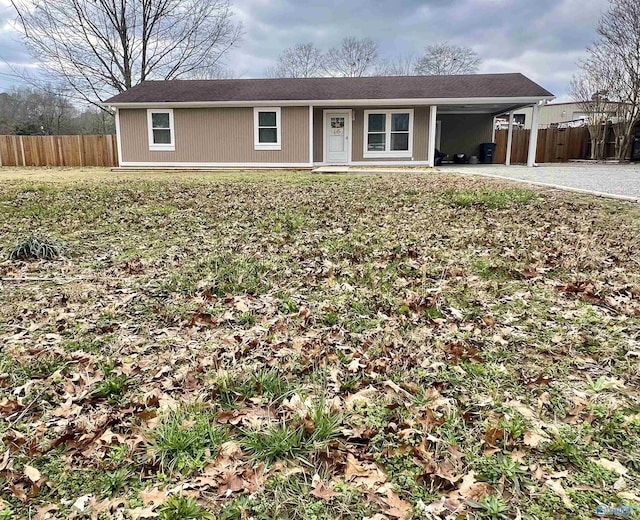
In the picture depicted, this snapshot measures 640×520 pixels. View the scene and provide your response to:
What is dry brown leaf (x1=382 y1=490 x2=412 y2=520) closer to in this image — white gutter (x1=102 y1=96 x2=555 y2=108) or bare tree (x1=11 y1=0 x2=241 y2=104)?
white gutter (x1=102 y1=96 x2=555 y2=108)

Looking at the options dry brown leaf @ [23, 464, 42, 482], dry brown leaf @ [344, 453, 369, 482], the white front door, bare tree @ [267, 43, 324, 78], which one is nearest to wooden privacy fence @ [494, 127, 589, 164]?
the white front door

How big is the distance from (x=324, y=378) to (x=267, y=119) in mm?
15160

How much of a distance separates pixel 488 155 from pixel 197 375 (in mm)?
19600

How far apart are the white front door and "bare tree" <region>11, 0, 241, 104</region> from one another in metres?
13.5

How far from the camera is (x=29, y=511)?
1.58 meters

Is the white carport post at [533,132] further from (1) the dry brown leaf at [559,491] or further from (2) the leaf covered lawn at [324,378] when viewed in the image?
(1) the dry brown leaf at [559,491]

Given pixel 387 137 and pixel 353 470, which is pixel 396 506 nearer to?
pixel 353 470

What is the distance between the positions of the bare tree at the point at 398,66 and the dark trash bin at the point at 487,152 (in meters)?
18.3

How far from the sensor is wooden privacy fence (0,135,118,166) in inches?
779

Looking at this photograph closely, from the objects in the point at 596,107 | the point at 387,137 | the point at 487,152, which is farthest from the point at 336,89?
the point at 596,107

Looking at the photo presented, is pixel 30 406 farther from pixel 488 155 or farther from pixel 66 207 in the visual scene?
pixel 488 155

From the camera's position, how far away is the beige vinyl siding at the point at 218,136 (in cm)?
1625

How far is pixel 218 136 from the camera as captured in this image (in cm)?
1645

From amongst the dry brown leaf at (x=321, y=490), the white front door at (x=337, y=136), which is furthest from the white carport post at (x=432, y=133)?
the dry brown leaf at (x=321, y=490)
